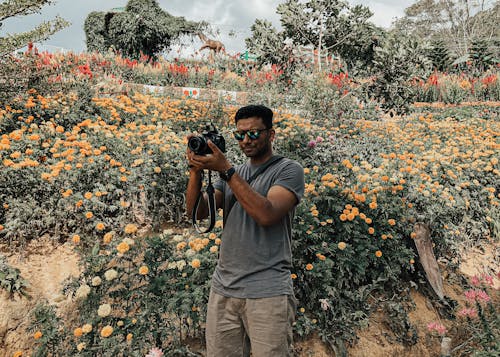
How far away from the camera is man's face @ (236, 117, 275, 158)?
4.90 ft

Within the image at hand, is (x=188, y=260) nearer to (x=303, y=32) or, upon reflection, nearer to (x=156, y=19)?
(x=303, y=32)

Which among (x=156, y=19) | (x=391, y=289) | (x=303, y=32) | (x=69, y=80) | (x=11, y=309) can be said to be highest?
(x=156, y=19)

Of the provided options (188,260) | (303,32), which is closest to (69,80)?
(188,260)

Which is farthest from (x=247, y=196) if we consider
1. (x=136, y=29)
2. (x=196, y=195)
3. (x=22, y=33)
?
(x=136, y=29)

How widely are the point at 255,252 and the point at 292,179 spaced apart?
14.0 inches

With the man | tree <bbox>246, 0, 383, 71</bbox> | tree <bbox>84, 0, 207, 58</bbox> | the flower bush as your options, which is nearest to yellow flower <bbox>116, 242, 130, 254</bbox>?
the flower bush

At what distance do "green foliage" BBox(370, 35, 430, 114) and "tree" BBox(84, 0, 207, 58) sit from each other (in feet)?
46.5

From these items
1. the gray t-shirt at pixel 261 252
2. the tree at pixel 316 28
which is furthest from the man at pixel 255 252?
the tree at pixel 316 28

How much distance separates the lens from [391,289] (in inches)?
123

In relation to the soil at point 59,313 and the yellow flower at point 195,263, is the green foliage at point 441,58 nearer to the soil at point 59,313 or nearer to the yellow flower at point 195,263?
the soil at point 59,313

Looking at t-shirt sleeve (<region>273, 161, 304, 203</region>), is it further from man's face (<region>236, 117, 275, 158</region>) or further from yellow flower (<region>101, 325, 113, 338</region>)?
yellow flower (<region>101, 325, 113, 338</region>)

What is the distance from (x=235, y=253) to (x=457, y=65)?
78.1ft

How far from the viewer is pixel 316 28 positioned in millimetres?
9578

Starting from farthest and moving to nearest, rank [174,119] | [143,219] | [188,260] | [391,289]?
1. [174,119]
2. [143,219]
3. [391,289]
4. [188,260]
